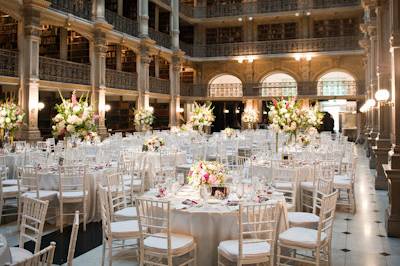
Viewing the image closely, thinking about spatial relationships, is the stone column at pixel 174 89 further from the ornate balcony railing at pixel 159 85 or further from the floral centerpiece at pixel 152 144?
the floral centerpiece at pixel 152 144

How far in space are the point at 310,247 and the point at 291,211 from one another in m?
1.40

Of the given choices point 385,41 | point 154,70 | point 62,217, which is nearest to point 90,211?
point 62,217

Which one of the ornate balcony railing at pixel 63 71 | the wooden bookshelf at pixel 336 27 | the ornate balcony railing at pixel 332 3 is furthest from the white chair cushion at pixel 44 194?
the wooden bookshelf at pixel 336 27

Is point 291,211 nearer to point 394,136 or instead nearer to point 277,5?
point 394,136

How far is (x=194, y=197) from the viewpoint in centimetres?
499

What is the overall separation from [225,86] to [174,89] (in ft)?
15.8

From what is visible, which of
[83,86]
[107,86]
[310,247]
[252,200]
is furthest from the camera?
[107,86]

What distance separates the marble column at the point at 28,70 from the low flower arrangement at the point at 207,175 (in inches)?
370

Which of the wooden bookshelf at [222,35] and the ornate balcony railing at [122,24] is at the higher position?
the wooden bookshelf at [222,35]

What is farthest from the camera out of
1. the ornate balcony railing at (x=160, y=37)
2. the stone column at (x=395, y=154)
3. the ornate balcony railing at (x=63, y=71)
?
the ornate balcony railing at (x=160, y=37)

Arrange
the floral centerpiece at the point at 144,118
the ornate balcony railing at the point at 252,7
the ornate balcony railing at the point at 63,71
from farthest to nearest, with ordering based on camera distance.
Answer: the ornate balcony railing at the point at 252,7
the floral centerpiece at the point at 144,118
the ornate balcony railing at the point at 63,71

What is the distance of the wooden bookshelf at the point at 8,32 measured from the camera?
49.7 ft

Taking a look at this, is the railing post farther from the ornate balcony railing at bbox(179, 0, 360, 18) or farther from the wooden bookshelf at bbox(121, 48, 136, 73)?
the ornate balcony railing at bbox(179, 0, 360, 18)

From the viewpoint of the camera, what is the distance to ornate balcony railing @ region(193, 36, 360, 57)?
77.5 feet
